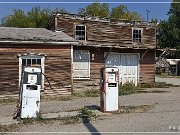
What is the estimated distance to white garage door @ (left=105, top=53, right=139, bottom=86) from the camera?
963 inches

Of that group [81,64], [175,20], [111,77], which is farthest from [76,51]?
[175,20]

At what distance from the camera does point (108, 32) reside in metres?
25.3

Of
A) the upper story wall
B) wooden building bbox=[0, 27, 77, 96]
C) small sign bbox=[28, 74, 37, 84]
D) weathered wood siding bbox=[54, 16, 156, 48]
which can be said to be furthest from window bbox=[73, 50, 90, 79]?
small sign bbox=[28, 74, 37, 84]

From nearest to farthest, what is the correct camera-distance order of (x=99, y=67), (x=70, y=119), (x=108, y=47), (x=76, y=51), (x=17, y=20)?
(x=70, y=119), (x=76, y=51), (x=108, y=47), (x=99, y=67), (x=17, y=20)

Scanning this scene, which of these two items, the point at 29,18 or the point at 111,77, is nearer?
the point at 111,77

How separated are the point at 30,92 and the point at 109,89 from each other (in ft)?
9.84

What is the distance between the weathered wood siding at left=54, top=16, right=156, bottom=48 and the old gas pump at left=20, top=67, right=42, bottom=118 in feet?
41.7

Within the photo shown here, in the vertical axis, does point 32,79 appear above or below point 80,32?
below

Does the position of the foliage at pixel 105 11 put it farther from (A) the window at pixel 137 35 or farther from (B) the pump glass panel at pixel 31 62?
(B) the pump glass panel at pixel 31 62

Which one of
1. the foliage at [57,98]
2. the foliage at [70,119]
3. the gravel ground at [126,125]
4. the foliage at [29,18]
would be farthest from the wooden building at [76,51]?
the foliage at [29,18]

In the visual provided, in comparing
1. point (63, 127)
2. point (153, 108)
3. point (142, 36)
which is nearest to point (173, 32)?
point (142, 36)

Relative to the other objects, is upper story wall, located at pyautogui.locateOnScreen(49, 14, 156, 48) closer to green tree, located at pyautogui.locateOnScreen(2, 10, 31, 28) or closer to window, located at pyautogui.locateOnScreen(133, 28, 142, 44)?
window, located at pyautogui.locateOnScreen(133, 28, 142, 44)

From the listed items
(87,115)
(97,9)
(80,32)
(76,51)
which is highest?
Answer: (97,9)

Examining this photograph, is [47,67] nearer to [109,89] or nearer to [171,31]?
[109,89]
